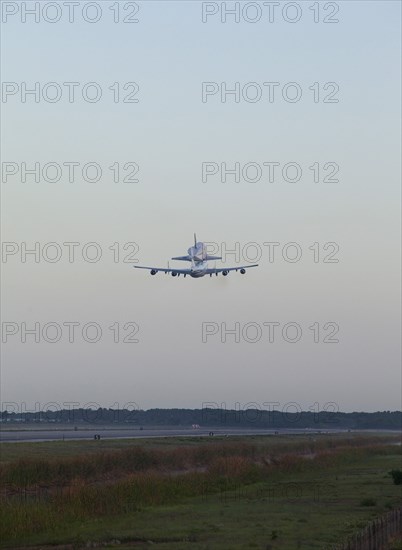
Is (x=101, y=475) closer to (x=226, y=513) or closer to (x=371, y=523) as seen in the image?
(x=226, y=513)

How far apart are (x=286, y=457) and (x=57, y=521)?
5193 cm

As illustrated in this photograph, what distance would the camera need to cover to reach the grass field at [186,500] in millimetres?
47188

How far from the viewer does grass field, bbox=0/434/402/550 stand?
47.2 meters

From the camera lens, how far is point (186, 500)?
65750mm

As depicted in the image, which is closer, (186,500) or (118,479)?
(186,500)

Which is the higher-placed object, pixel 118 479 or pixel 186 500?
pixel 118 479

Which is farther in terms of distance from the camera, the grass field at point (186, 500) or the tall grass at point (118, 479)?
the tall grass at point (118, 479)

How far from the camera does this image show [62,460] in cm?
7925

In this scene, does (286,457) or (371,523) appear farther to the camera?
(286,457)

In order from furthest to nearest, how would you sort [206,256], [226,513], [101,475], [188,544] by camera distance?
[206,256]
[101,475]
[226,513]
[188,544]

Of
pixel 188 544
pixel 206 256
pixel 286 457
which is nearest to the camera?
pixel 188 544

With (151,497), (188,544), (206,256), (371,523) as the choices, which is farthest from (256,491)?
(206,256)

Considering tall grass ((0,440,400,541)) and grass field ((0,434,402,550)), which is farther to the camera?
tall grass ((0,440,400,541))

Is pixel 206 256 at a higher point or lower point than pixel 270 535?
higher
